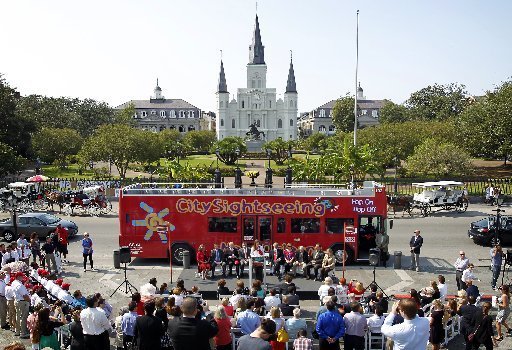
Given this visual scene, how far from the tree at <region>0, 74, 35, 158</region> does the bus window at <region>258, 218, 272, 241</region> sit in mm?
46087

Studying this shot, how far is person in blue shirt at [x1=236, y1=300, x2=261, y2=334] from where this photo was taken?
12.1m

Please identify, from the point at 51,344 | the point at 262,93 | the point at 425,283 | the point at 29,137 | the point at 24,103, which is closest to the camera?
the point at 51,344

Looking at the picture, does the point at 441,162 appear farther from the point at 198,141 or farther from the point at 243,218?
the point at 198,141

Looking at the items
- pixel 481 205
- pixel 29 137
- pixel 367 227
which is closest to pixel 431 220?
pixel 481 205

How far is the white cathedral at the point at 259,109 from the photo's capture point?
159 meters

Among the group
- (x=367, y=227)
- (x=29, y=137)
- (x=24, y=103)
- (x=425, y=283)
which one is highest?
(x=24, y=103)

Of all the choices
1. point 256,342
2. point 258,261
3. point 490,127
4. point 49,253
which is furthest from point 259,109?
point 256,342

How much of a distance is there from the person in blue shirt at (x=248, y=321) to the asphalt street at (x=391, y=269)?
5305 millimetres

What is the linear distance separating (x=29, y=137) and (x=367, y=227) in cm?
5768

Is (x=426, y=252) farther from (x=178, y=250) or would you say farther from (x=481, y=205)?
(x=481, y=205)

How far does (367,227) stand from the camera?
75.4 ft

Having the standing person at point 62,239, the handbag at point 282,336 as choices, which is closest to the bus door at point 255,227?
the standing person at point 62,239

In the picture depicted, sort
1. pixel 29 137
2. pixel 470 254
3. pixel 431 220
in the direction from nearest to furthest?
pixel 470 254
pixel 431 220
pixel 29 137

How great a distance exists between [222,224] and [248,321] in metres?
10.7
